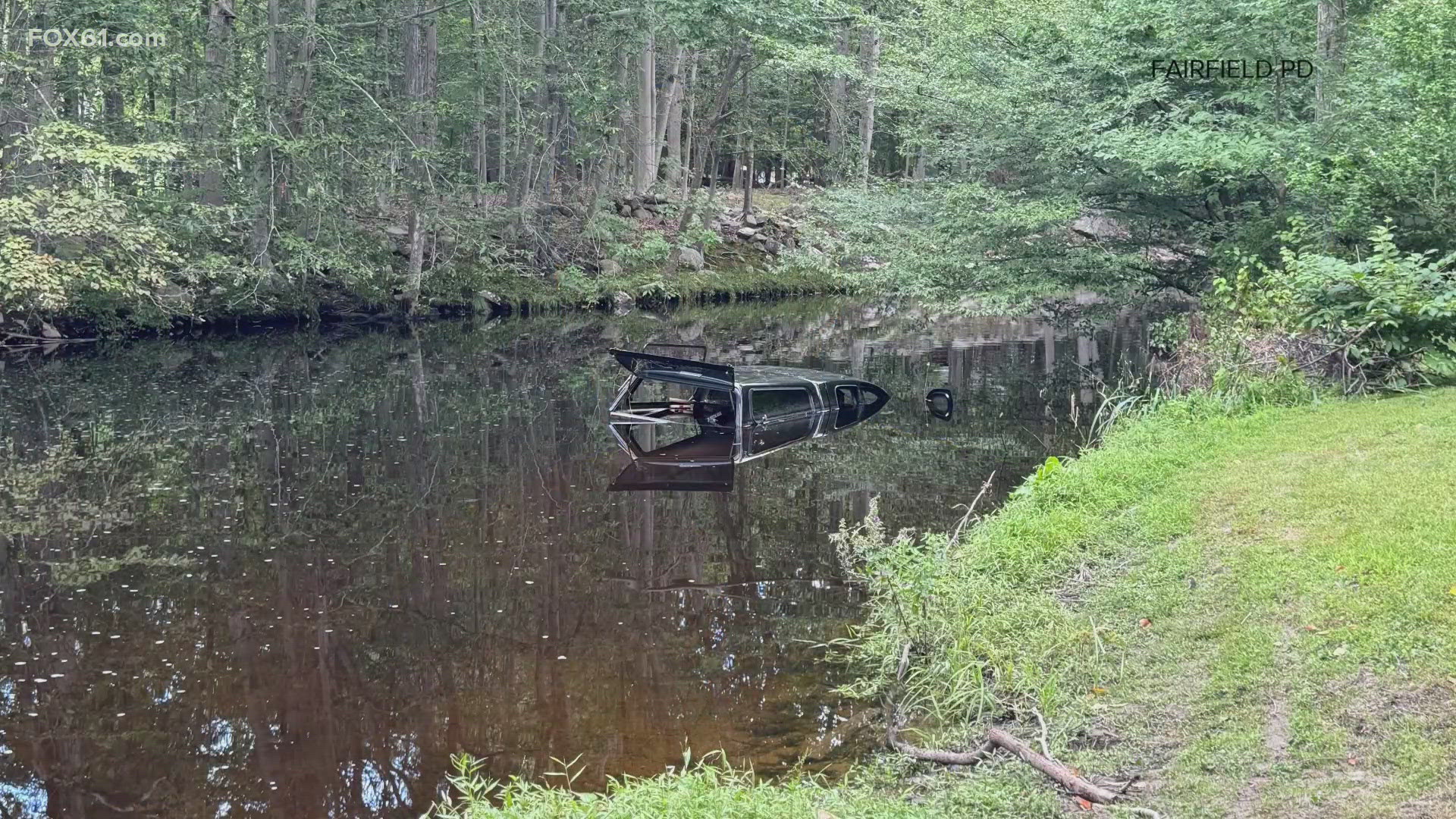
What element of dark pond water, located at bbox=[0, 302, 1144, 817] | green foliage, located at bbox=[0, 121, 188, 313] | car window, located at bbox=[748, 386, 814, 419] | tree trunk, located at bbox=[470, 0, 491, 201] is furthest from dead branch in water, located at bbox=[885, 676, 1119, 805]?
tree trunk, located at bbox=[470, 0, 491, 201]

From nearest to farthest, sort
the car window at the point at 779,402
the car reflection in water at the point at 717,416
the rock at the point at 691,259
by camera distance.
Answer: the car reflection in water at the point at 717,416 → the car window at the point at 779,402 → the rock at the point at 691,259

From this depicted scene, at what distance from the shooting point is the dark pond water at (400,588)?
6.05 meters

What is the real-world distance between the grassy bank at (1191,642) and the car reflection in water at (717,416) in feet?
14.7

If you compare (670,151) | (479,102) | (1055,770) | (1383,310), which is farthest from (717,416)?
(670,151)

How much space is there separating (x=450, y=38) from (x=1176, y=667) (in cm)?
3263

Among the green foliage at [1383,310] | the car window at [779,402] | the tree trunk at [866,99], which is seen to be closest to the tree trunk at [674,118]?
the tree trunk at [866,99]

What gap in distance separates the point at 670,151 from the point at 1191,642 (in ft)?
113

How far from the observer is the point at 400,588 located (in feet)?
28.3

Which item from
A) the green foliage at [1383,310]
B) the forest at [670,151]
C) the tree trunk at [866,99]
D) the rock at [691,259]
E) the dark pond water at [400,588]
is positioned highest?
the tree trunk at [866,99]

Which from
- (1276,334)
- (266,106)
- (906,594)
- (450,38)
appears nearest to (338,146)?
(266,106)

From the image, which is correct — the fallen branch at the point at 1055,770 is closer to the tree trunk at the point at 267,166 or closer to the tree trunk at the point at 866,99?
the tree trunk at the point at 267,166

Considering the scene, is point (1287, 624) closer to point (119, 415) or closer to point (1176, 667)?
point (1176, 667)

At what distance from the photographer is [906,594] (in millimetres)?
6883

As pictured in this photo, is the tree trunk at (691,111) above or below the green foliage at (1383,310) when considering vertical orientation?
above
